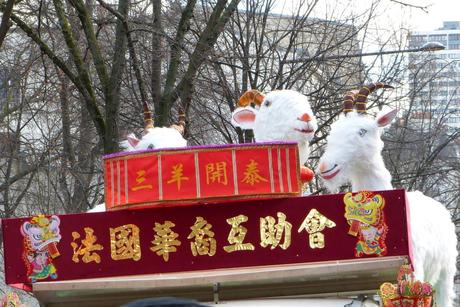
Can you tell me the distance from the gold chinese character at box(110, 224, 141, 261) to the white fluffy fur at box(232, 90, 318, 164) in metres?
1.98

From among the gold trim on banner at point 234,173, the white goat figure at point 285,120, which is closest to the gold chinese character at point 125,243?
the gold trim on banner at point 234,173

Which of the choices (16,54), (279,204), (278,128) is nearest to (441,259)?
(278,128)

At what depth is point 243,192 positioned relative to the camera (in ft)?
22.2

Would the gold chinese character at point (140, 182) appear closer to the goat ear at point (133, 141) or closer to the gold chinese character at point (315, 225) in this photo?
the gold chinese character at point (315, 225)

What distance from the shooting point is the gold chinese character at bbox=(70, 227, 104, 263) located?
6.91 meters

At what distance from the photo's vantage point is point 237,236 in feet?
22.5

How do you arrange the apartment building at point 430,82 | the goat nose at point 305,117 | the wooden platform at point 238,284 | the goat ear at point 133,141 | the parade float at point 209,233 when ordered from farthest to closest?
the apartment building at point 430,82
the goat ear at point 133,141
the goat nose at point 305,117
the parade float at point 209,233
the wooden platform at point 238,284

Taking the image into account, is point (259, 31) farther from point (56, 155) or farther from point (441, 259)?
point (441, 259)

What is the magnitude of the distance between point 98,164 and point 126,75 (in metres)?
3.58

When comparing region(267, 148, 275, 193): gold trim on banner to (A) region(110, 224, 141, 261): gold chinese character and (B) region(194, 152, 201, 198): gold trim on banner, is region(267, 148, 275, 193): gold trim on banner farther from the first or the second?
(A) region(110, 224, 141, 261): gold chinese character

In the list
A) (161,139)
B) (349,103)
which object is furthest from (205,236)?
(349,103)

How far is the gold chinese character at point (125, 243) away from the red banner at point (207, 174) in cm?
20

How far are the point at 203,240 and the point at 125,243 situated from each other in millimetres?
536

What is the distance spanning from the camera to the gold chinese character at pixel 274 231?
682 centimetres
